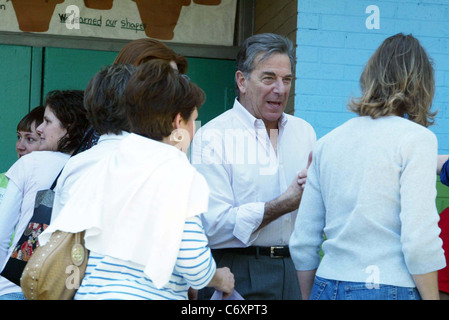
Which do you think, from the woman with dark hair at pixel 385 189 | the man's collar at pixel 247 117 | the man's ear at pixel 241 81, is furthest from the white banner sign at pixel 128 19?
the woman with dark hair at pixel 385 189

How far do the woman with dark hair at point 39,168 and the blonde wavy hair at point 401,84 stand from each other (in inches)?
54.2

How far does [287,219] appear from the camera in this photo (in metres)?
3.20

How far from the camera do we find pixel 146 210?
84.3 inches

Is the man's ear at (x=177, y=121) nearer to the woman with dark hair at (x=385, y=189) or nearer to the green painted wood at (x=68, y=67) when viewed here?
the woman with dark hair at (x=385, y=189)

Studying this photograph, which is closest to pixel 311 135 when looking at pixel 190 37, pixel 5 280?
pixel 5 280

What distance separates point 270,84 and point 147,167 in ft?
4.33

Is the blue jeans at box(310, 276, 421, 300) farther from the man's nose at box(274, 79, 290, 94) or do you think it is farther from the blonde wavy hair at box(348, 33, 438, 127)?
the man's nose at box(274, 79, 290, 94)

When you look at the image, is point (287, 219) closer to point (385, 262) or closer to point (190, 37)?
point (385, 262)

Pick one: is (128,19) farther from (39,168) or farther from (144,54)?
(39,168)

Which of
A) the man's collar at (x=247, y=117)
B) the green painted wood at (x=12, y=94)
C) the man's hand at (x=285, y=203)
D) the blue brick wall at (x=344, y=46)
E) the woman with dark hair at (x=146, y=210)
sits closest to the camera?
the woman with dark hair at (x=146, y=210)

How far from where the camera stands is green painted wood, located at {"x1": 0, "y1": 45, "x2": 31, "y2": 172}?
17.9 feet

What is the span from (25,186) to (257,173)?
3.42 feet

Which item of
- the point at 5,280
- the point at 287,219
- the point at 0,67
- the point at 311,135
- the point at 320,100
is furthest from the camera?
the point at 0,67

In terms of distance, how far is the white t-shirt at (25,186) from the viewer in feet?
9.95
